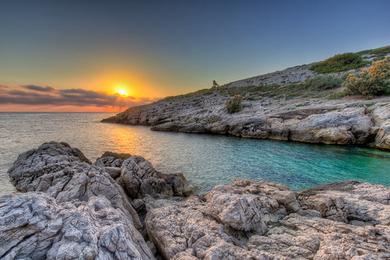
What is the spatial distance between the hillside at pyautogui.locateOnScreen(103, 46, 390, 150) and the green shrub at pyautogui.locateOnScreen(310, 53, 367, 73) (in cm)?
27

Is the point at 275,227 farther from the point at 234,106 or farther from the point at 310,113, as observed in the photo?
the point at 234,106

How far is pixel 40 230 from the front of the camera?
707 cm

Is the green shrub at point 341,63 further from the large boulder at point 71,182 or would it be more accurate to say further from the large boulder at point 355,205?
the large boulder at point 71,182

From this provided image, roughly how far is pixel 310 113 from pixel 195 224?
126ft

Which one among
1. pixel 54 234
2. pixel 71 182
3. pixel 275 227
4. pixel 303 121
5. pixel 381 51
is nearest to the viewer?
pixel 54 234

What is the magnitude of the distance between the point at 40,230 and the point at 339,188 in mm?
14850

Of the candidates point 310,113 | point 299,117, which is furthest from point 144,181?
point 310,113

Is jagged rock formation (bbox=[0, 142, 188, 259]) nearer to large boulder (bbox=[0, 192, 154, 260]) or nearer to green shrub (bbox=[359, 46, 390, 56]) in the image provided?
large boulder (bbox=[0, 192, 154, 260])

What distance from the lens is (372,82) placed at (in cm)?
4453

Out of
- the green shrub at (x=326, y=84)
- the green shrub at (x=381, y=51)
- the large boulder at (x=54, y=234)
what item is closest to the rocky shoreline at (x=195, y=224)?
the large boulder at (x=54, y=234)

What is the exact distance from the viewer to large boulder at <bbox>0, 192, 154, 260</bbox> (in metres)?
6.53

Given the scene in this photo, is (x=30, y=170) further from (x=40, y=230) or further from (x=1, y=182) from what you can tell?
(x=40, y=230)

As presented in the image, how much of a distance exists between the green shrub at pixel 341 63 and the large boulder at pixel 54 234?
82927 mm

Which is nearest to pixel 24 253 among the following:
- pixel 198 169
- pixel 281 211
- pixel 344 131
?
pixel 281 211
